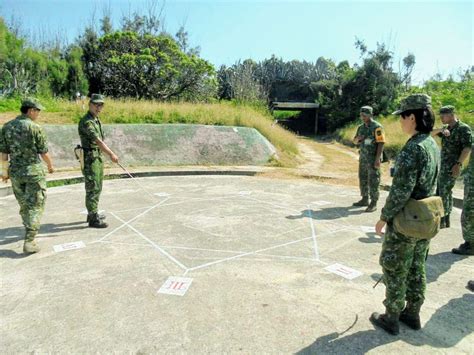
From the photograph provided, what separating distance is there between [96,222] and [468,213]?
5673mm

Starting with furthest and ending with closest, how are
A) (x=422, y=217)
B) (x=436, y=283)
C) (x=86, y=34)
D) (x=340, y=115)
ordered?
1. (x=340, y=115)
2. (x=86, y=34)
3. (x=436, y=283)
4. (x=422, y=217)

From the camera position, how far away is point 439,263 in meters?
4.56

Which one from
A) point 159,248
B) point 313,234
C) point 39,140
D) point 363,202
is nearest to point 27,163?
point 39,140

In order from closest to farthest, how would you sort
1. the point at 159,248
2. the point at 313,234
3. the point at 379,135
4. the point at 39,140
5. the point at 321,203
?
1. the point at 39,140
2. the point at 159,248
3. the point at 313,234
4. the point at 379,135
5. the point at 321,203

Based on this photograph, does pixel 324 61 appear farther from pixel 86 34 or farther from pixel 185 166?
pixel 185 166

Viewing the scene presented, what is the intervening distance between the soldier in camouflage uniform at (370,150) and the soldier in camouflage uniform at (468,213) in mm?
2190

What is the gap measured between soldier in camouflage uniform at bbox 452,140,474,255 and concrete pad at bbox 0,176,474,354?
176mm

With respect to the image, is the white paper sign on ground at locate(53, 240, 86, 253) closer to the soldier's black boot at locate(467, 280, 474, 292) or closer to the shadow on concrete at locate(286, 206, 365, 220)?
the shadow on concrete at locate(286, 206, 365, 220)

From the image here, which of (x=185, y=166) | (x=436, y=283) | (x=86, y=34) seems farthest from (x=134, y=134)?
(x=86, y=34)

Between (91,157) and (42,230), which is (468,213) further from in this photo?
(42,230)

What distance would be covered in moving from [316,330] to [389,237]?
1033mm

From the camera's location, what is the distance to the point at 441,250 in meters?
5.04

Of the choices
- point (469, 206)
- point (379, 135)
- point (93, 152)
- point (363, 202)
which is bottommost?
point (363, 202)

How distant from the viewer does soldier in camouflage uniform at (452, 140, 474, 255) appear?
4.64 meters
